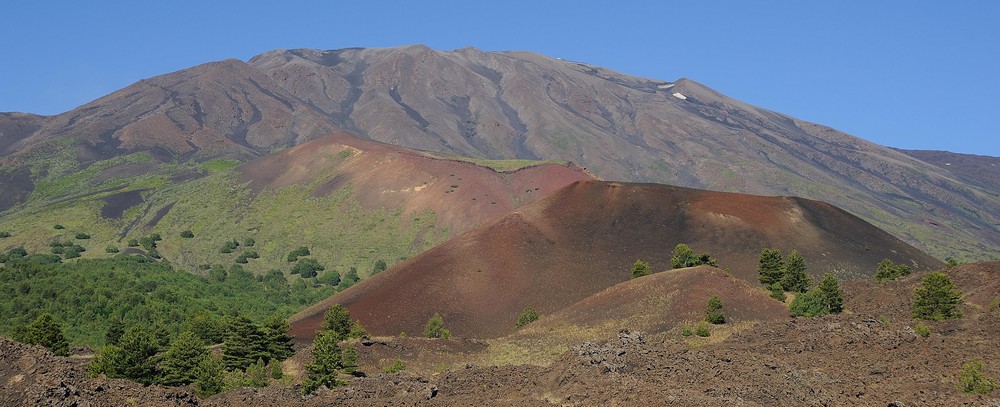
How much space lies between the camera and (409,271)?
85250 millimetres

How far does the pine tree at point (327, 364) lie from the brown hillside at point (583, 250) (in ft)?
67.4

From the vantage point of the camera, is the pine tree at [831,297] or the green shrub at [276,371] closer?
the green shrub at [276,371]

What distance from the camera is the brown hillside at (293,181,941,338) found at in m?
75.9

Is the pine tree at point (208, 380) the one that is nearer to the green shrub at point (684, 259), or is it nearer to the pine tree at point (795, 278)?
the green shrub at point (684, 259)

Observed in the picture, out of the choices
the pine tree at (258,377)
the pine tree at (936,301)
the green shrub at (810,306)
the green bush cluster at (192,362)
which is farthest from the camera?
the green shrub at (810,306)

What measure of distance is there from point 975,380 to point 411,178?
10968 centimetres

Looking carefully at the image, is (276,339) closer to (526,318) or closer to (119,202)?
(526,318)

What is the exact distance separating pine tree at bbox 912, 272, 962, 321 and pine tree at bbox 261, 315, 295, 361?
115ft

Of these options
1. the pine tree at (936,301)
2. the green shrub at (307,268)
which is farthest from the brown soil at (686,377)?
the green shrub at (307,268)

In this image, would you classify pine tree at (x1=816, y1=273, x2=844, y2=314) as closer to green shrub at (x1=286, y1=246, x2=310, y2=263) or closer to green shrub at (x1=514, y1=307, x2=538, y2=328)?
green shrub at (x1=514, y1=307, x2=538, y2=328)

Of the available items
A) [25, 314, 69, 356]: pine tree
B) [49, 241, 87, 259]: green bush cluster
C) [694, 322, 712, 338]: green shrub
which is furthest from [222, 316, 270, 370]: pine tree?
[49, 241, 87, 259]: green bush cluster

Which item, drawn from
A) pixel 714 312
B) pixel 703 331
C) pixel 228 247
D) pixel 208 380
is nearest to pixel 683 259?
pixel 714 312

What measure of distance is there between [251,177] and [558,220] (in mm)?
79211

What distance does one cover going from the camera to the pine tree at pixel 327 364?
38875mm
